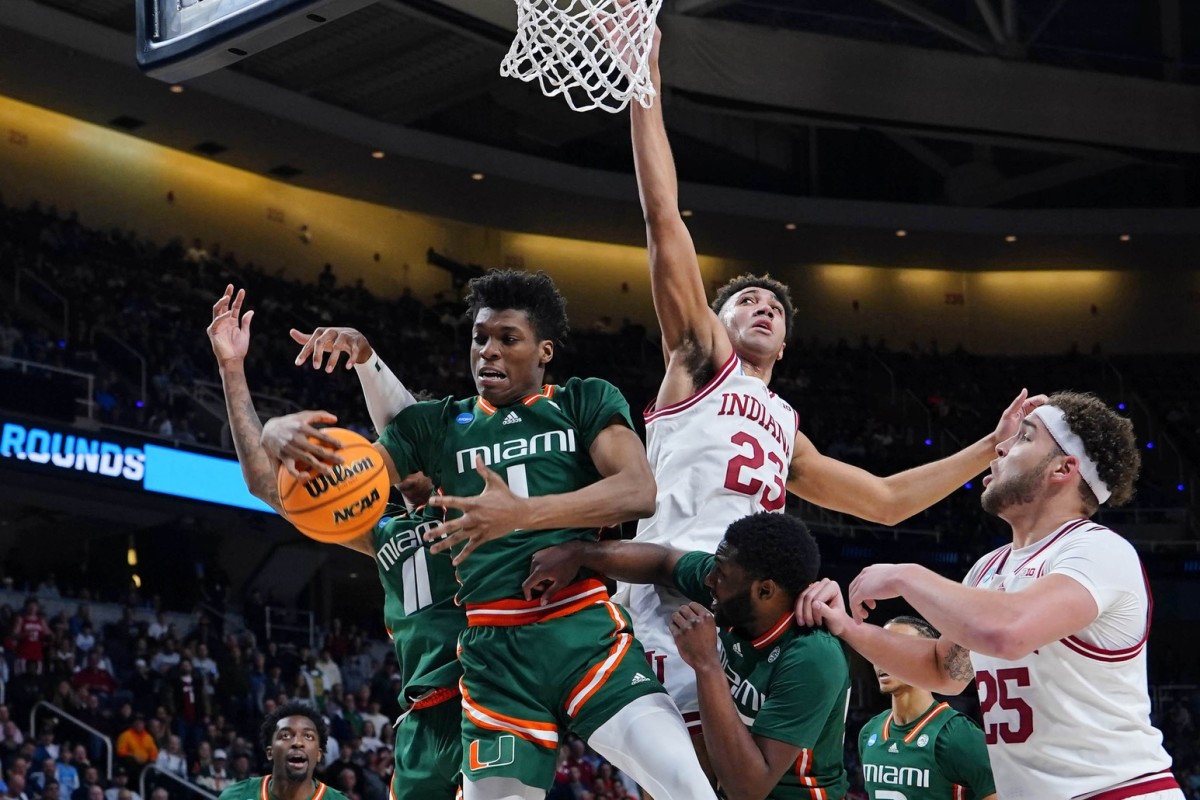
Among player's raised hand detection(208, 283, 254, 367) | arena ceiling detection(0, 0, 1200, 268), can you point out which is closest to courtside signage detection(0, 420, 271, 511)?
arena ceiling detection(0, 0, 1200, 268)

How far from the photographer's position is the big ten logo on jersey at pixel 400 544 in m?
5.31

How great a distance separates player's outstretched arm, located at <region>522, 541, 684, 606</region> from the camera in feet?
14.9

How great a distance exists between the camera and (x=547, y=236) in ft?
94.6

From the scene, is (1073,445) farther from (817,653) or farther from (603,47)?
(603,47)

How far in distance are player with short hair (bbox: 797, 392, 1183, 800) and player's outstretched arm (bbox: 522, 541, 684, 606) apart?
0.59 metres

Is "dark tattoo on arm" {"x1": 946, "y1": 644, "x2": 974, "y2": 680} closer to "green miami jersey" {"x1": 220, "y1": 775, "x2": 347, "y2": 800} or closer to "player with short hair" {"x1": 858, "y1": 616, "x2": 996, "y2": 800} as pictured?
"player with short hair" {"x1": 858, "y1": 616, "x2": 996, "y2": 800}

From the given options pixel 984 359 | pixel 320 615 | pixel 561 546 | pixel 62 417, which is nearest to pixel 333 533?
pixel 561 546

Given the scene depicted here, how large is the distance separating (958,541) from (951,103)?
22.8 feet

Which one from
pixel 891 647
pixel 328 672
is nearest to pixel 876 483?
pixel 891 647

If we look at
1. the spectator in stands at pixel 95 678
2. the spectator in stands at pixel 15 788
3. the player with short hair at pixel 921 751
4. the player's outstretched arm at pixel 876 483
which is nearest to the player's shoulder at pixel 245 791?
the player with short hair at pixel 921 751

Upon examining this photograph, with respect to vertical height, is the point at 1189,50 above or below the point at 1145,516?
above

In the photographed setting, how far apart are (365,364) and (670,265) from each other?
3.83ft

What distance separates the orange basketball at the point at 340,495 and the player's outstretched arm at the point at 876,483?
2.17m

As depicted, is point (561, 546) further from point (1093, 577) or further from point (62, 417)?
point (62, 417)
